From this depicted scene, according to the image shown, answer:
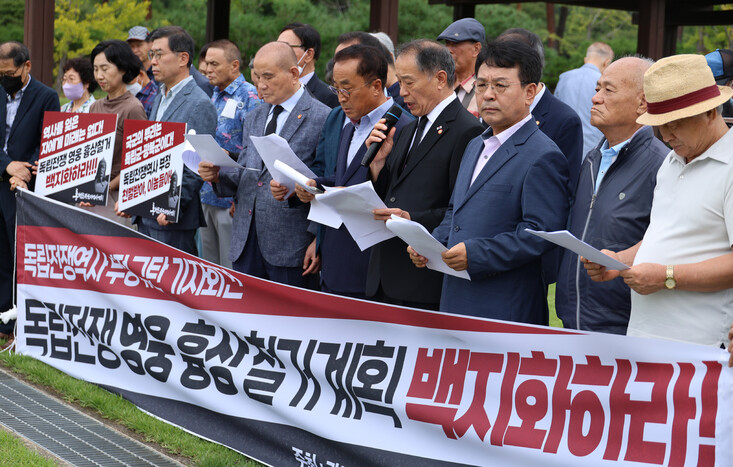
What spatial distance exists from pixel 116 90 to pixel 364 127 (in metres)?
2.56

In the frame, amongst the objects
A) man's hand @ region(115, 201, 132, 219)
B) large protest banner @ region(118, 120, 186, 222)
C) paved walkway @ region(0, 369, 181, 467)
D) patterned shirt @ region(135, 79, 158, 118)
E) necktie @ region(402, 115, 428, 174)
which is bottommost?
paved walkway @ region(0, 369, 181, 467)

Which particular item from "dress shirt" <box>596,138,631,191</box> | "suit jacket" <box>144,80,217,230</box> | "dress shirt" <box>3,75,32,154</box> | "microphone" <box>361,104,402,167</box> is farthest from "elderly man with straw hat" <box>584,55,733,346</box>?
"dress shirt" <box>3,75,32,154</box>

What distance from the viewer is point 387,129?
460 centimetres

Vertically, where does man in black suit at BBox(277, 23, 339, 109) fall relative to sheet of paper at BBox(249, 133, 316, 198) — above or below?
above

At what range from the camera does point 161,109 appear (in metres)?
6.39

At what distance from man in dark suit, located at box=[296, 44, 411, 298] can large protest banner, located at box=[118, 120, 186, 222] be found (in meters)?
1.19

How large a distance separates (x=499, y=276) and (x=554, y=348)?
1.83 feet

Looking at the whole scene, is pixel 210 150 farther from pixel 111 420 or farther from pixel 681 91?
pixel 681 91

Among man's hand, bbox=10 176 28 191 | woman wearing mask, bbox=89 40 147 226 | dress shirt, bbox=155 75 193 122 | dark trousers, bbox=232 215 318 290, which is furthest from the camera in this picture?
man's hand, bbox=10 176 28 191

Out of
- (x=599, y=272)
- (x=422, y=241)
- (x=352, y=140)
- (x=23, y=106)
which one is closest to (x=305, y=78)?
(x=352, y=140)

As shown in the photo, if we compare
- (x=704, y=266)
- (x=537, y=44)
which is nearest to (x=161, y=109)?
(x=537, y=44)

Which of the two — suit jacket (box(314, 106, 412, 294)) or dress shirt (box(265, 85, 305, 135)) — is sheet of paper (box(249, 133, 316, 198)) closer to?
suit jacket (box(314, 106, 412, 294))

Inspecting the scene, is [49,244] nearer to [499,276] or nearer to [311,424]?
[311,424]

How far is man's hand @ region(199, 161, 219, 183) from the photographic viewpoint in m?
5.48
